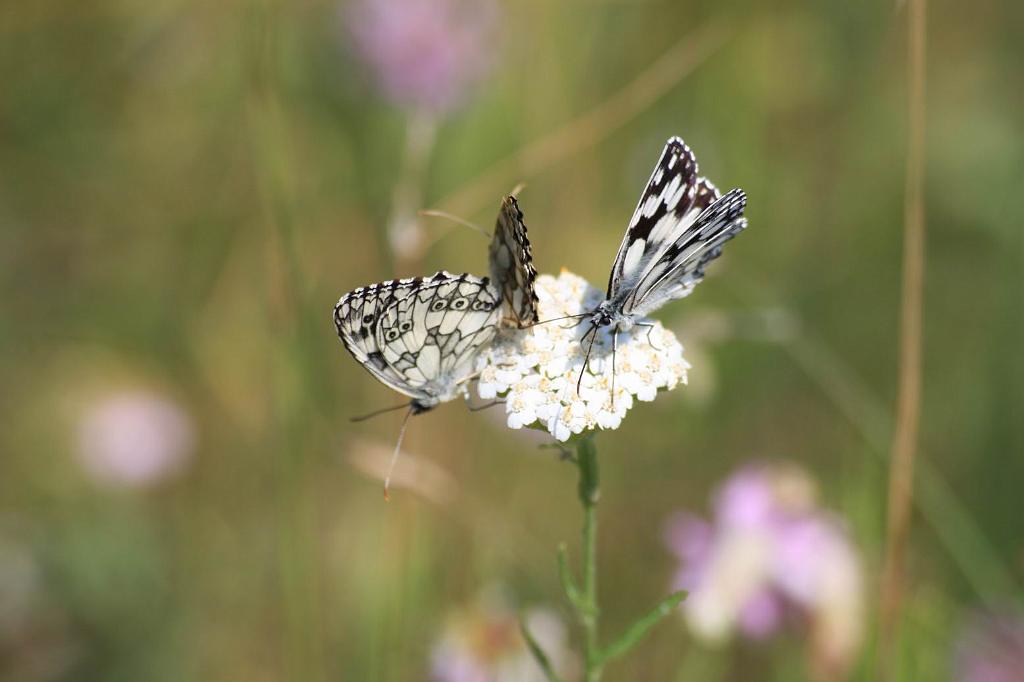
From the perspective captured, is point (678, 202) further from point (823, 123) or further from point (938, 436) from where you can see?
point (823, 123)

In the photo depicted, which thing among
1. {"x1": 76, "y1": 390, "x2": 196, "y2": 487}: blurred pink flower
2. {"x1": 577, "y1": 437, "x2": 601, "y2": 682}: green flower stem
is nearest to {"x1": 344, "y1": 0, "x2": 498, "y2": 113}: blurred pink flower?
{"x1": 76, "y1": 390, "x2": 196, "y2": 487}: blurred pink flower

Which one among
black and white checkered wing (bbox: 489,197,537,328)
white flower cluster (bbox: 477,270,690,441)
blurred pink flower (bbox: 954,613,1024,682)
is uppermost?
black and white checkered wing (bbox: 489,197,537,328)

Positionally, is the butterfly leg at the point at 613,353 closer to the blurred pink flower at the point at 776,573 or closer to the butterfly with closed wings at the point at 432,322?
the butterfly with closed wings at the point at 432,322

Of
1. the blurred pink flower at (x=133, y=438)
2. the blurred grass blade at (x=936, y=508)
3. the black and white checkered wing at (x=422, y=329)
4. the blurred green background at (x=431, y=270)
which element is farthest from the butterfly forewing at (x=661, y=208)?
the blurred pink flower at (x=133, y=438)

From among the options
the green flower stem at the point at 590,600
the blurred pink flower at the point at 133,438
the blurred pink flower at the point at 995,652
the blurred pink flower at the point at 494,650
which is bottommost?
the blurred pink flower at the point at 995,652

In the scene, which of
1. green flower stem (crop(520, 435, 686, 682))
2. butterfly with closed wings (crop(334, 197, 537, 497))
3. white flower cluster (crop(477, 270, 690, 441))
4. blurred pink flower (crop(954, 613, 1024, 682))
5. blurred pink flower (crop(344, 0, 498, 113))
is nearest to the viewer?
green flower stem (crop(520, 435, 686, 682))

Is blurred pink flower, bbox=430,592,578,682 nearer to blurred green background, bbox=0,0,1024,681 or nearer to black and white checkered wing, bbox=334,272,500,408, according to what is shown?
blurred green background, bbox=0,0,1024,681

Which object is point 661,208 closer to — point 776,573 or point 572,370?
point 572,370
